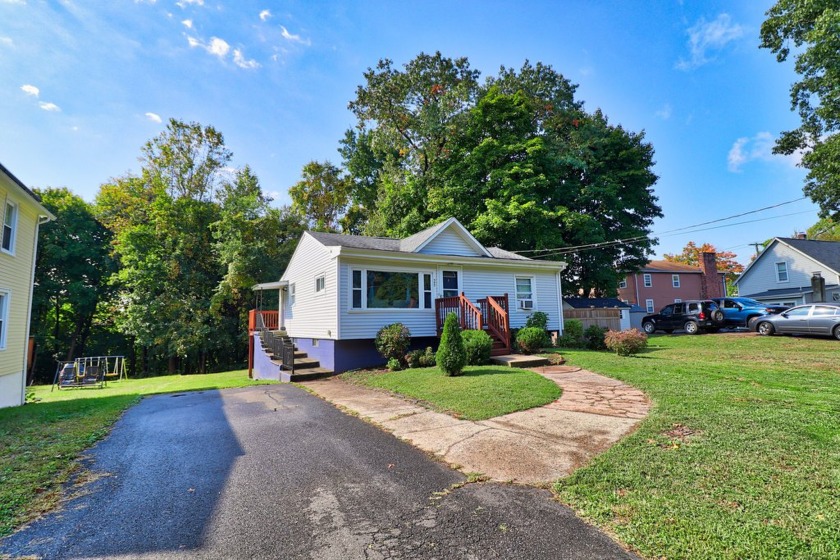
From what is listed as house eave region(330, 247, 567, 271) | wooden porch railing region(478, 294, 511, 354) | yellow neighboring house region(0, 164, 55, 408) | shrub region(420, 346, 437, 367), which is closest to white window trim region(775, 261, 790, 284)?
house eave region(330, 247, 567, 271)

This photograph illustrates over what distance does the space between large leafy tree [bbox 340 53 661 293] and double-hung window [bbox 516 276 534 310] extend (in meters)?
6.48

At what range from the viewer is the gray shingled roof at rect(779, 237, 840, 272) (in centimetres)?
2562

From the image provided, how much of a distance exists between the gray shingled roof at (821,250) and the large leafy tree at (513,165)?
11.3 metres

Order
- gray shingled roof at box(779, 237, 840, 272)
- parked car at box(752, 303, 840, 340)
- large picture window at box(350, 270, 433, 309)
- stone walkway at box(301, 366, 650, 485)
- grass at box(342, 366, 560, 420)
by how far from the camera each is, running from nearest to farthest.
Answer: stone walkway at box(301, 366, 650, 485)
grass at box(342, 366, 560, 420)
large picture window at box(350, 270, 433, 309)
parked car at box(752, 303, 840, 340)
gray shingled roof at box(779, 237, 840, 272)

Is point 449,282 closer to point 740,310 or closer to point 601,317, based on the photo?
point 601,317

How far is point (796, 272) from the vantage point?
2703 centimetres

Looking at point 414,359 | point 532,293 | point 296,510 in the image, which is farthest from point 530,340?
point 296,510

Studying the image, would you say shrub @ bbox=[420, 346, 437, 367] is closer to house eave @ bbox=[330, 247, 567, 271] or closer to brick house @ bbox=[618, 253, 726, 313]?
house eave @ bbox=[330, 247, 567, 271]

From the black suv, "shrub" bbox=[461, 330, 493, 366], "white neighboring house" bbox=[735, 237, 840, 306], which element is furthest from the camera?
"white neighboring house" bbox=[735, 237, 840, 306]

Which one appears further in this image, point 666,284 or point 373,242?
point 666,284

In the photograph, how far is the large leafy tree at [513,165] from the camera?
72.7ft

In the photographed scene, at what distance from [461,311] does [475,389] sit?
5108 mm

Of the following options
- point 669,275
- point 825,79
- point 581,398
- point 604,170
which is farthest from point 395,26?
point 669,275

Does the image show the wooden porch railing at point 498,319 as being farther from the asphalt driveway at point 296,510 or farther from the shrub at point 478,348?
the asphalt driveway at point 296,510
